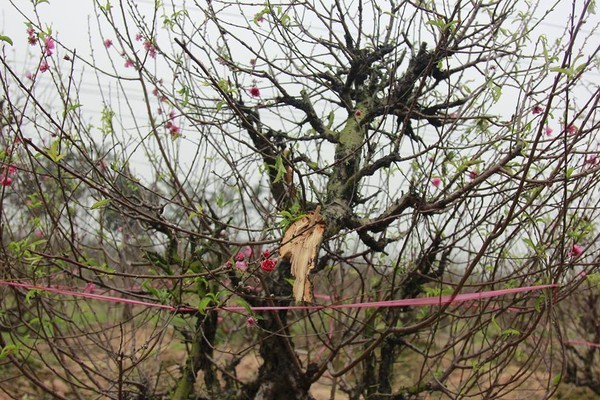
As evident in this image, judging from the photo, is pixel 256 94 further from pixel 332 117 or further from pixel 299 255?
pixel 299 255

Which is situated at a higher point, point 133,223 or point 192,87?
point 192,87

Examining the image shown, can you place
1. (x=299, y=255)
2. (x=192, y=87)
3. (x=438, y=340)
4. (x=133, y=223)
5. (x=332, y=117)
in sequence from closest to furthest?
(x=299, y=255) < (x=332, y=117) < (x=192, y=87) < (x=133, y=223) < (x=438, y=340)

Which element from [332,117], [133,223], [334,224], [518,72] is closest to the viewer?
[334,224]

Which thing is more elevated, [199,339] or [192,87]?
[192,87]

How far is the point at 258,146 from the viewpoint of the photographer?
9.88 feet

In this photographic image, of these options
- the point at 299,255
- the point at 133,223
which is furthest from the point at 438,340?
the point at 299,255

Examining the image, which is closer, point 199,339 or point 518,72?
point 518,72

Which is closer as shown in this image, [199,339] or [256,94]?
[256,94]

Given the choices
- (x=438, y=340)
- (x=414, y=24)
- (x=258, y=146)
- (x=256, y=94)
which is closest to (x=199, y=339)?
(x=258, y=146)

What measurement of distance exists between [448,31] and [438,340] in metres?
6.40

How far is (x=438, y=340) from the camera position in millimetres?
7914

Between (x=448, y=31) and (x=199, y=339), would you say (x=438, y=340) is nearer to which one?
(x=199, y=339)

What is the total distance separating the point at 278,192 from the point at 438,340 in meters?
5.51

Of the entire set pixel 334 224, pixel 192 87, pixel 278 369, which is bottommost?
pixel 278 369
